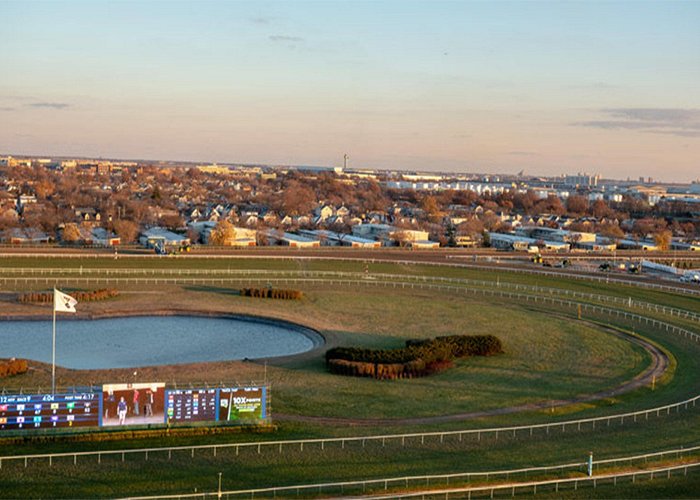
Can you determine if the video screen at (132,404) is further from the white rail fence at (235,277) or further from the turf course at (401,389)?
the white rail fence at (235,277)

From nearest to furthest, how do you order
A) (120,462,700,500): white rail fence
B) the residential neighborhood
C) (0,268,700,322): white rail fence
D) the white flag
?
(120,462,700,500): white rail fence → the white flag → (0,268,700,322): white rail fence → the residential neighborhood

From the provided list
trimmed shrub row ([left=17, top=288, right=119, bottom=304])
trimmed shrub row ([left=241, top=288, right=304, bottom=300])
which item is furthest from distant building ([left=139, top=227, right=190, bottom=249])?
trimmed shrub row ([left=17, top=288, right=119, bottom=304])

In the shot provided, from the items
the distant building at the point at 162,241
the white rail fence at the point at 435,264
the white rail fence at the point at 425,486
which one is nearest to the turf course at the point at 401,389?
the white rail fence at the point at 425,486

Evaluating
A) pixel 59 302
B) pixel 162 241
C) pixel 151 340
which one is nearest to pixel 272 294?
pixel 151 340

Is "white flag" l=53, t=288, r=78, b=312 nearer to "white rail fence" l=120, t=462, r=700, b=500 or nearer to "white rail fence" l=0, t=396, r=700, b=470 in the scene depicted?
"white rail fence" l=0, t=396, r=700, b=470

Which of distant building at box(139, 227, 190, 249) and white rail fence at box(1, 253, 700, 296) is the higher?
distant building at box(139, 227, 190, 249)

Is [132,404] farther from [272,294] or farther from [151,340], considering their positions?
[272,294]

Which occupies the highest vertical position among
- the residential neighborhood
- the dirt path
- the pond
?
the residential neighborhood
